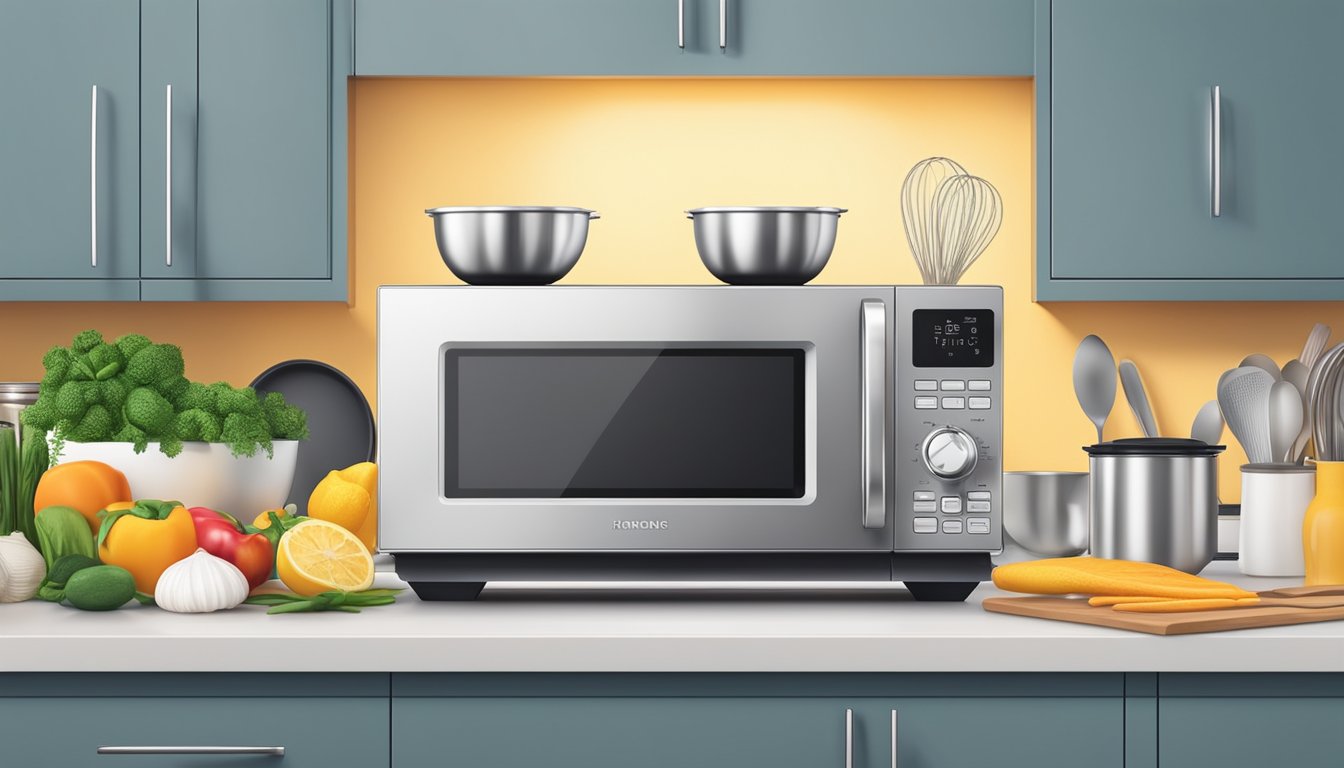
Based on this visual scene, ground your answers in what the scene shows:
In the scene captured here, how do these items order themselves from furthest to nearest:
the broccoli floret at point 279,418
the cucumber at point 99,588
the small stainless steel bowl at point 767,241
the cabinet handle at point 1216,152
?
1. the cabinet handle at point 1216,152
2. the broccoli floret at point 279,418
3. the small stainless steel bowl at point 767,241
4. the cucumber at point 99,588

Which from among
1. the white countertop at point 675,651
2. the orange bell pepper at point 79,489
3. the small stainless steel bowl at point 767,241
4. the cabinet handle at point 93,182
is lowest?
the white countertop at point 675,651

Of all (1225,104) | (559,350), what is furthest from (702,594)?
(1225,104)

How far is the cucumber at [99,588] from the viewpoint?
1374mm

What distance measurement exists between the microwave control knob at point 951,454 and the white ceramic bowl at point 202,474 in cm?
85

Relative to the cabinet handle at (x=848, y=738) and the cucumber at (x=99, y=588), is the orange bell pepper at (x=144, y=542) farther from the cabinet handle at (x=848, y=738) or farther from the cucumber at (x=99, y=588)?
the cabinet handle at (x=848, y=738)

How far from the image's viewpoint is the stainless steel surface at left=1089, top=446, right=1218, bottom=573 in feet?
5.10

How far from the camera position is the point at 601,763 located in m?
1.27

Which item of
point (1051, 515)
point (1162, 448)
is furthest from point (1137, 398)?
point (1162, 448)

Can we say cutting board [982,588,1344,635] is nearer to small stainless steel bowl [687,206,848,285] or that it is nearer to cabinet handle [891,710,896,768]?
cabinet handle [891,710,896,768]

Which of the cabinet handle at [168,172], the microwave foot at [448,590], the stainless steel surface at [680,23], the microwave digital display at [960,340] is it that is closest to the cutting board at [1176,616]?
the microwave digital display at [960,340]

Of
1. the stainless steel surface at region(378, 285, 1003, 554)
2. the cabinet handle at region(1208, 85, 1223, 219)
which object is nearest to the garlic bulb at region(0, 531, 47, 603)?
the stainless steel surface at region(378, 285, 1003, 554)

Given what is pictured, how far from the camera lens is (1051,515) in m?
1.79

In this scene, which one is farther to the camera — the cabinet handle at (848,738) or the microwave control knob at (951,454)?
the microwave control knob at (951,454)

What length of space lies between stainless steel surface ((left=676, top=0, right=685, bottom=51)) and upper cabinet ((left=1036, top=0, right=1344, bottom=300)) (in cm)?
53
